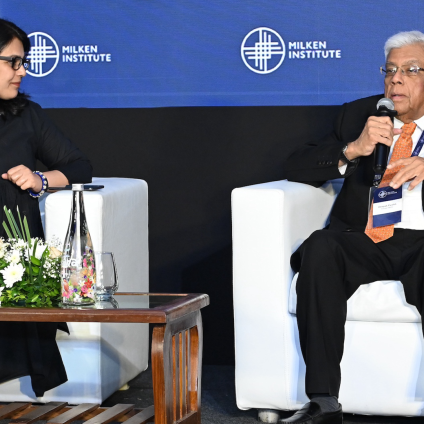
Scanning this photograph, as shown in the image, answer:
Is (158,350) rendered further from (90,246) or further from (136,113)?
(136,113)

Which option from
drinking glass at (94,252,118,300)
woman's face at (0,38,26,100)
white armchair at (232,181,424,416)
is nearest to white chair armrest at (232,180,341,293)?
white armchair at (232,181,424,416)

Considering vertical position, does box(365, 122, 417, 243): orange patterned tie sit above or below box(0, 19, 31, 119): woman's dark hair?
below

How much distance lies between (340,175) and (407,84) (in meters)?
0.39

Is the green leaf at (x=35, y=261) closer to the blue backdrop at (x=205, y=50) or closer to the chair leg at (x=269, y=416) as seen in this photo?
the chair leg at (x=269, y=416)

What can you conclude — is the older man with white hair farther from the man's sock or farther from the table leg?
the table leg

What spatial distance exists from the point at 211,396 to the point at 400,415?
29.9 inches

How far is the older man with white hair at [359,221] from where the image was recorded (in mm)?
2379

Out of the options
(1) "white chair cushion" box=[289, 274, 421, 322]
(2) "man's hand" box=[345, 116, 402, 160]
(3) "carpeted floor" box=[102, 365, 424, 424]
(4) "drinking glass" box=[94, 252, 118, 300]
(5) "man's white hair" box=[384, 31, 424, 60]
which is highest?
(5) "man's white hair" box=[384, 31, 424, 60]

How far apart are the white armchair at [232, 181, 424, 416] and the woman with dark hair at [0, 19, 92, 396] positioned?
62cm

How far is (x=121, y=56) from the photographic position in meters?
3.50

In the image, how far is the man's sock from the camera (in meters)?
2.31

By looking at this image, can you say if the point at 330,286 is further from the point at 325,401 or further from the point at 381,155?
the point at 381,155

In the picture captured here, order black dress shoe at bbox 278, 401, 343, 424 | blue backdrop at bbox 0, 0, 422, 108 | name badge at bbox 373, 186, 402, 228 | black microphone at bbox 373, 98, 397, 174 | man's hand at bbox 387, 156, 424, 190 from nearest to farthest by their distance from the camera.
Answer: black dress shoe at bbox 278, 401, 343, 424, black microphone at bbox 373, 98, 397, 174, man's hand at bbox 387, 156, 424, 190, name badge at bbox 373, 186, 402, 228, blue backdrop at bbox 0, 0, 422, 108

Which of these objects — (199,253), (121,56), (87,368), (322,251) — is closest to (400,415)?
(322,251)
